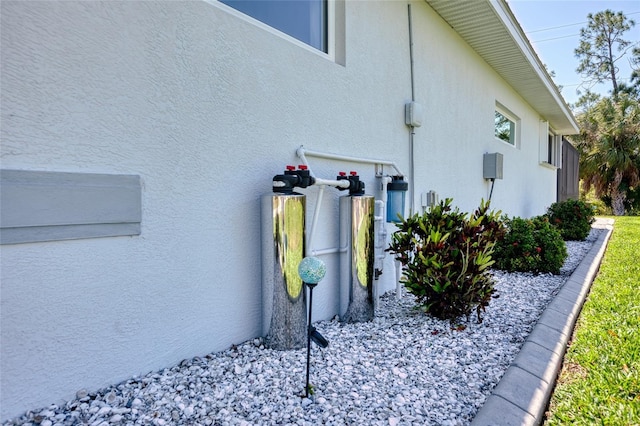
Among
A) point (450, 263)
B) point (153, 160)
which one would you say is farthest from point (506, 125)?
point (153, 160)

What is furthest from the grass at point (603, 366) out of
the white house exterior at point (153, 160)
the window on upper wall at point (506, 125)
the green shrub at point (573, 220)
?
the green shrub at point (573, 220)

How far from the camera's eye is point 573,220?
9.26 metres

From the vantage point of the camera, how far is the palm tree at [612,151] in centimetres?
1806

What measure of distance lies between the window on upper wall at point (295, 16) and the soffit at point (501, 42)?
2.24m

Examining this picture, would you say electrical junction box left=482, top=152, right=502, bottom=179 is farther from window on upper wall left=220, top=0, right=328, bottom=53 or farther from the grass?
window on upper wall left=220, top=0, right=328, bottom=53

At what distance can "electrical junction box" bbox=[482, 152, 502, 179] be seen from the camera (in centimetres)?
709

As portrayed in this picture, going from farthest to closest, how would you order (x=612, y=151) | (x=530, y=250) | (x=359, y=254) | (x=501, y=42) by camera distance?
(x=612, y=151) → (x=501, y=42) → (x=530, y=250) → (x=359, y=254)

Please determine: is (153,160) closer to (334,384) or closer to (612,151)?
(334,384)

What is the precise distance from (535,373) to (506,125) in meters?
7.86

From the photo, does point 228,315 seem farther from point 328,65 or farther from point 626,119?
point 626,119

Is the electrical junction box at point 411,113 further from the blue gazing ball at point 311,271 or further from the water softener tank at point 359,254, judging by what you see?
the blue gazing ball at point 311,271

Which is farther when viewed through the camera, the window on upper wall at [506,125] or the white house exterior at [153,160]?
the window on upper wall at [506,125]

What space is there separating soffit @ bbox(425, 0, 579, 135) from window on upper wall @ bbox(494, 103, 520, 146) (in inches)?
24.1

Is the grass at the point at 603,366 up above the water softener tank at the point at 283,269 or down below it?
below
